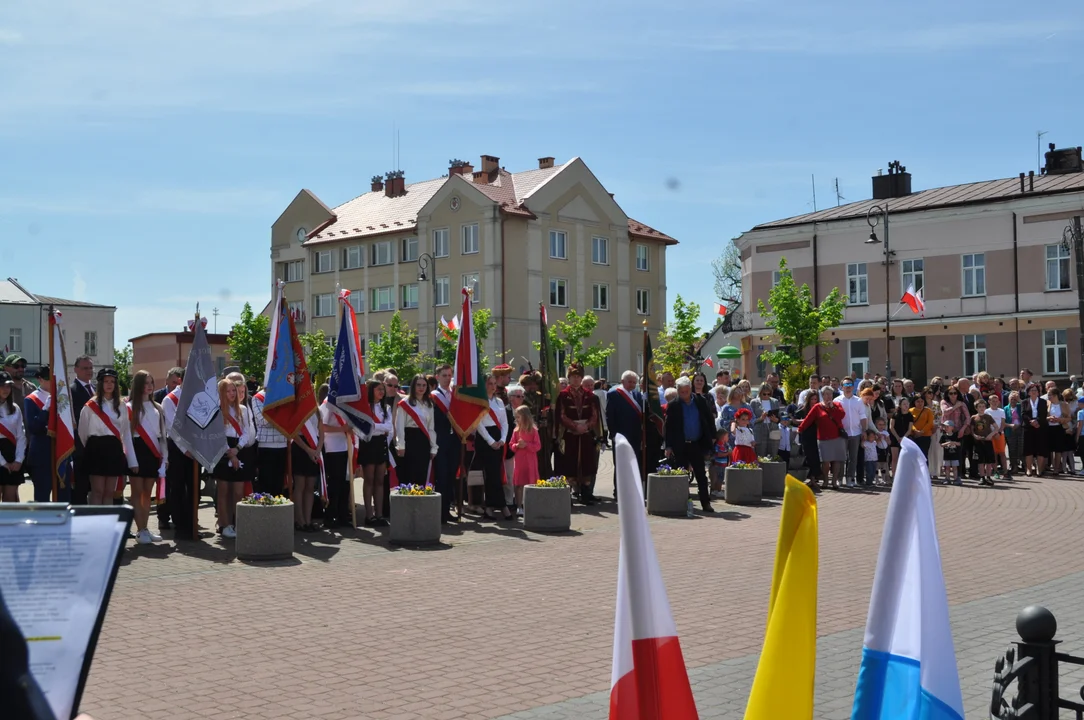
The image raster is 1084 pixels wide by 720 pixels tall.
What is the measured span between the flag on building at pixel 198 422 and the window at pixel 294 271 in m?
63.7

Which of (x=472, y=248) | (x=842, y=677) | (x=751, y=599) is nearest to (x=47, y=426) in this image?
(x=751, y=599)

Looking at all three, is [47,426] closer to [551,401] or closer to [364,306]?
[551,401]

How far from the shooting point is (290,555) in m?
12.4

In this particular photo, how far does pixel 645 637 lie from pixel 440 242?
64.1m

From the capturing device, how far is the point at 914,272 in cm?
5084

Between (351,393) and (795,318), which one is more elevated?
(795,318)

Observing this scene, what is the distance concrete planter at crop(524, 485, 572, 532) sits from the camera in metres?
14.7

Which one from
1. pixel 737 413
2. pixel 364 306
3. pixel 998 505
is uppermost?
pixel 364 306

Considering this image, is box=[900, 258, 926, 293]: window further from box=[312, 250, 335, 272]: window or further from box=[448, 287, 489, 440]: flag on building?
box=[448, 287, 489, 440]: flag on building

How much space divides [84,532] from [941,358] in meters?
50.8

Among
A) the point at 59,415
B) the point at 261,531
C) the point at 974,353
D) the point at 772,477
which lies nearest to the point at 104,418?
the point at 59,415

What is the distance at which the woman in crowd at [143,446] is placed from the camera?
13.2 meters

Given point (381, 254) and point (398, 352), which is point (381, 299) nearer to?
point (381, 254)

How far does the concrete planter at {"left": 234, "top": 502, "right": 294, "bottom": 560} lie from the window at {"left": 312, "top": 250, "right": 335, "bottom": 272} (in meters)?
62.5
